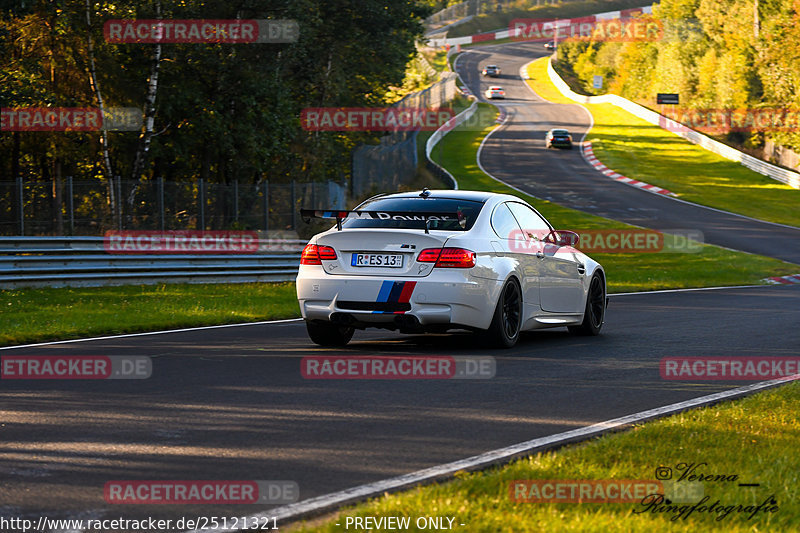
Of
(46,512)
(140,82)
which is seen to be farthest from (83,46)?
(46,512)

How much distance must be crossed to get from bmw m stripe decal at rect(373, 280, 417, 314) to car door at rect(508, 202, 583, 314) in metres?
2.03

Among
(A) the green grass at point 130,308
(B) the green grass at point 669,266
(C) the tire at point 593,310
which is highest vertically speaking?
(C) the tire at point 593,310

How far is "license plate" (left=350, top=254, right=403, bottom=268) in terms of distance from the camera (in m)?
10.2

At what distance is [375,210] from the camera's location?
1104cm

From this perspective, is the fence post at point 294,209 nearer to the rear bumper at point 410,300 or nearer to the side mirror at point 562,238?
the side mirror at point 562,238

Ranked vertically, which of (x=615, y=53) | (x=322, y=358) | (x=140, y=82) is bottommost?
(x=322, y=358)

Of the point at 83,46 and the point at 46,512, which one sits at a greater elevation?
the point at 83,46

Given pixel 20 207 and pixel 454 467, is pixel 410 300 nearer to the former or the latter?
pixel 454 467

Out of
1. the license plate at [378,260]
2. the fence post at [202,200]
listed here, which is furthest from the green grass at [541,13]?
the license plate at [378,260]

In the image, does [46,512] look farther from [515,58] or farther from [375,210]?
[515,58]

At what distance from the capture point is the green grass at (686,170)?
5022cm

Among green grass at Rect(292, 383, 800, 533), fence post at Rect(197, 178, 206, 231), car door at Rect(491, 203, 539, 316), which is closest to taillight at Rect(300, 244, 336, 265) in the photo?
car door at Rect(491, 203, 539, 316)

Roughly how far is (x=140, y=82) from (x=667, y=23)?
79.8 m

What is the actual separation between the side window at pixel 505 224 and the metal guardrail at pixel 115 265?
36.3ft
